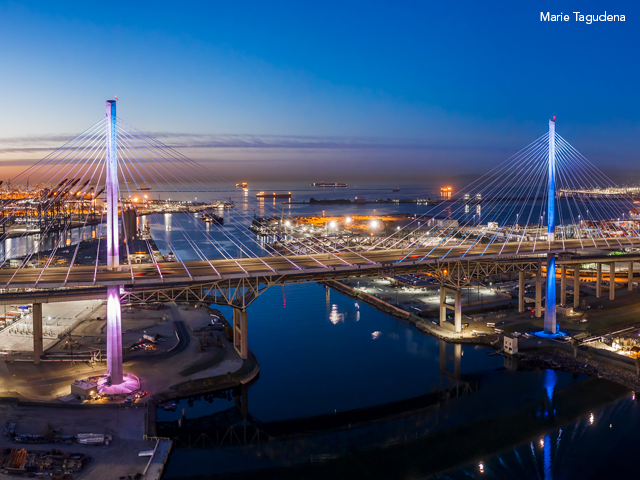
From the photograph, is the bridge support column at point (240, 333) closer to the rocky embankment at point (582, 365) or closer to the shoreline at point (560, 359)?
the shoreline at point (560, 359)

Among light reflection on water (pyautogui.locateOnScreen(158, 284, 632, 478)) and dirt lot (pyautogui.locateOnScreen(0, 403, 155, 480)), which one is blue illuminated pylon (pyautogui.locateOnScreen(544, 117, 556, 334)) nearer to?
light reflection on water (pyautogui.locateOnScreen(158, 284, 632, 478))

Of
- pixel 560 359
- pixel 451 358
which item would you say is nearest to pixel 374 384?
pixel 451 358

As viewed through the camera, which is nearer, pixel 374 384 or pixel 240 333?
pixel 374 384

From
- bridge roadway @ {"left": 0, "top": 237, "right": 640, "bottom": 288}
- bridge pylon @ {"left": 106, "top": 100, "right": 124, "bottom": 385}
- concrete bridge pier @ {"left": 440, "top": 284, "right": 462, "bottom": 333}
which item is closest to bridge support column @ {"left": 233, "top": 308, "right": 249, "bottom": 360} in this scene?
bridge roadway @ {"left": 0, "top": 237, "right": 640, "bottom": 288}

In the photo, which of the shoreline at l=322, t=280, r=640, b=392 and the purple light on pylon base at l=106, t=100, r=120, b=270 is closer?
the purple light on pylon base at l=106, t=100, r=120, b=270

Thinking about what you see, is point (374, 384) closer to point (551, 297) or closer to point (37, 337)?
point (551, 297)

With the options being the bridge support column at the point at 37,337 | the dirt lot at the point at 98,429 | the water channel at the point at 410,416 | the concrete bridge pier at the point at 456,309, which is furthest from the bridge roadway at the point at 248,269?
the water channel at the point at 410,416

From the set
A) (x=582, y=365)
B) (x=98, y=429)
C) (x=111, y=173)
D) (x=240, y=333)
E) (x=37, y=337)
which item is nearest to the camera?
(x=98, y=429)
